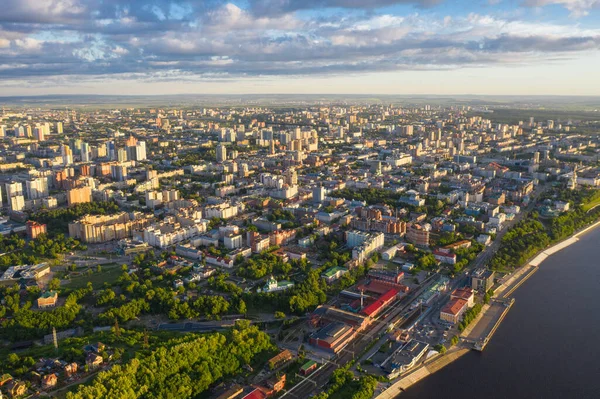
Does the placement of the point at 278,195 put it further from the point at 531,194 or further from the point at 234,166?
the point at 531,194

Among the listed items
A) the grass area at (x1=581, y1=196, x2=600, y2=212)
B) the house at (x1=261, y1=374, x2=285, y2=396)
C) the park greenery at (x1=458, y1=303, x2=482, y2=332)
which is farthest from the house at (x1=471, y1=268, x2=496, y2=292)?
the grass area at (x1=581, y1=196, x2=600, y2=212)

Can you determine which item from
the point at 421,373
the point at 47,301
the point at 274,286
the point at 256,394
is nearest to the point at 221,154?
the point at 274,286

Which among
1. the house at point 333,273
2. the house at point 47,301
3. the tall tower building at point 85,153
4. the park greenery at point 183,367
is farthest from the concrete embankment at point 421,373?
the tall tower building at point 85,153

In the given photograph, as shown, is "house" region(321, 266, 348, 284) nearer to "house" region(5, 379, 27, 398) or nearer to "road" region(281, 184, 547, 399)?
"road" region(281, 184, 547, 399)

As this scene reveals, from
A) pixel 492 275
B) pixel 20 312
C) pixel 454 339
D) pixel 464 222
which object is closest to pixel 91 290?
pixel 20 312

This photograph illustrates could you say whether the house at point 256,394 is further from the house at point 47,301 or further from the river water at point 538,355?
the house at point 47,301

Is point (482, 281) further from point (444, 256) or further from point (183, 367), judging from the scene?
point (183, 367)
